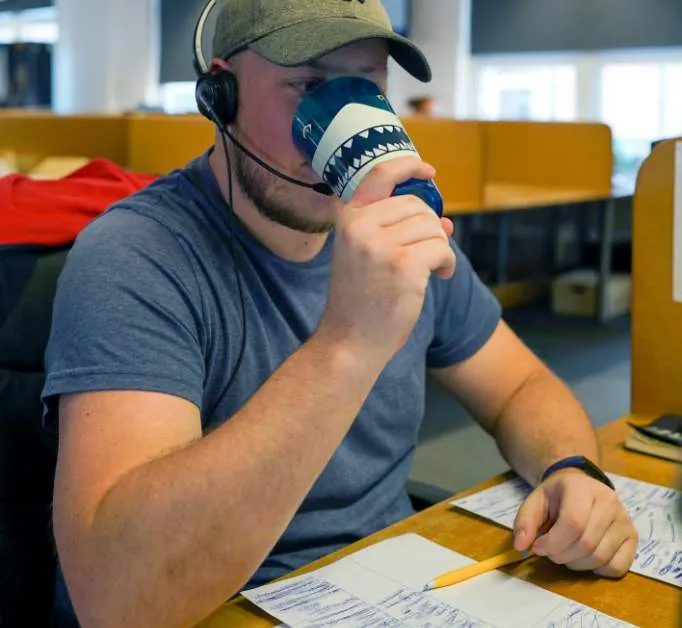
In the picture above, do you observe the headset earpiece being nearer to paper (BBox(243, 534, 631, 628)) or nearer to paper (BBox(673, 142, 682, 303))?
paper (BBox(243, 534, 631, 628))

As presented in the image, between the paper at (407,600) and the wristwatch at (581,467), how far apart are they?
19 centimetres

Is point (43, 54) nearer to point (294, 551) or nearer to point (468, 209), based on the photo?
point (468, 209)

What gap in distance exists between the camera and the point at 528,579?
0.80 meters

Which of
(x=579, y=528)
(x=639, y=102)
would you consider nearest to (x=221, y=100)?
(x=579, y=528)

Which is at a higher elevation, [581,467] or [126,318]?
[126,318]

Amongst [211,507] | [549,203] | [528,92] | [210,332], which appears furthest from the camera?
[528,92]

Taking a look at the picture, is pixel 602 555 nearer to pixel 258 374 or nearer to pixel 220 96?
pixel 258 374

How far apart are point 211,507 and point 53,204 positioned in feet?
1.71

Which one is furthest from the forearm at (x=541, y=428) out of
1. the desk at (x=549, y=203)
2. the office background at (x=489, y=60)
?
the office background at (x=489, y=60)

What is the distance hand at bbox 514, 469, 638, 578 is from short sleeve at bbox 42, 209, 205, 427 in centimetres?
34

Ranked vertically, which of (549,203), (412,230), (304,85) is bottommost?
(549,203)

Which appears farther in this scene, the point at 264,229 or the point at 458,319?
the point at 458,319

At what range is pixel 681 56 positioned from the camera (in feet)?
21.9

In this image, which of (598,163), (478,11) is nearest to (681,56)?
(478,11)
